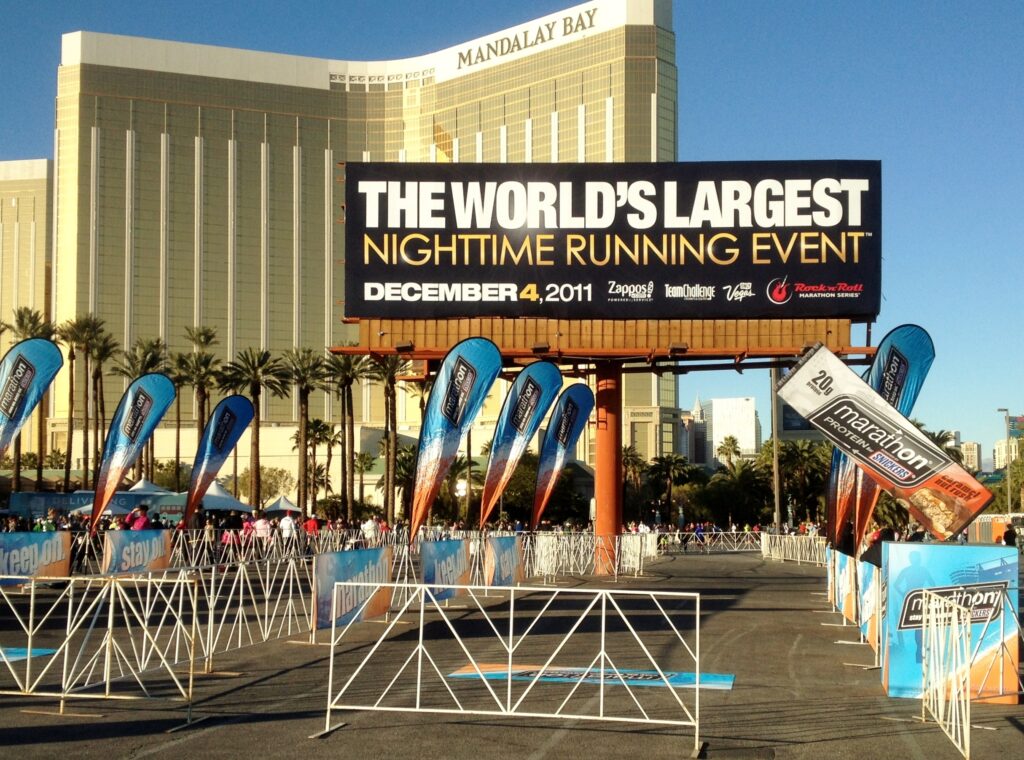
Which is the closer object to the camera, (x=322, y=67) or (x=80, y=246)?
(x=80, y=246)

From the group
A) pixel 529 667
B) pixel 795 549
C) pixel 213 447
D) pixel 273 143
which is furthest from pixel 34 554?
pixel 273 143

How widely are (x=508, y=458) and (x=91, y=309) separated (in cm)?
11647

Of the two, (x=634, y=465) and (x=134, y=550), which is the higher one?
(x=134, y=550)

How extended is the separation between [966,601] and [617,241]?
2453 centimetres

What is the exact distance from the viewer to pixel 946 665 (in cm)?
1263

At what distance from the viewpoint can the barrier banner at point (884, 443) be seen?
14.7 meters

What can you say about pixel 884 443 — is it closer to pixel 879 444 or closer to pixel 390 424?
pixel 879 444

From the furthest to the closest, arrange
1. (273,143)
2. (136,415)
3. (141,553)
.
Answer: (273,143), (136,415), (141,553)

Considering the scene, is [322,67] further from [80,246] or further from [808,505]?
[808,505]

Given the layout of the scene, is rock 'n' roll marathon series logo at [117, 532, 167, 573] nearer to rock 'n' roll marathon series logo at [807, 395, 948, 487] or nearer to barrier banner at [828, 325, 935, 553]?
barrier banner at [828, 325, 935, 553]

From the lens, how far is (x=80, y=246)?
138000 mm

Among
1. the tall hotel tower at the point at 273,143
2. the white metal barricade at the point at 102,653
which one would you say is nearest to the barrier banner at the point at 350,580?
the white metal barricade at the point at 102,653

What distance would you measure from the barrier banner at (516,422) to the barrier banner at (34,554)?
363 inches

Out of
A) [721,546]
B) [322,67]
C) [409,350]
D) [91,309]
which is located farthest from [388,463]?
[322,67]
